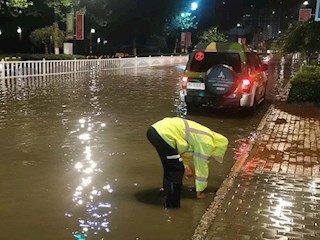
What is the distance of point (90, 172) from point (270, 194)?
9.17 feet

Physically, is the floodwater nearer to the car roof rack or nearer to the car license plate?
the car license plate

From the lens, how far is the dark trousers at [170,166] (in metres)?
5.28

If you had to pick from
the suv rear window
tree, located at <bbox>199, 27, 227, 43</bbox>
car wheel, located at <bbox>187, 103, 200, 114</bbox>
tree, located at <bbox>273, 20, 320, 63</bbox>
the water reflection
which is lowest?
the water reflection

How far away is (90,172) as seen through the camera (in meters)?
7.11

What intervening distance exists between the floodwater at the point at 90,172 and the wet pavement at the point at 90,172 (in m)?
0.01

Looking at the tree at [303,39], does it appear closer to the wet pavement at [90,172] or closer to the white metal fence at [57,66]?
the wet pavement at [90,172]

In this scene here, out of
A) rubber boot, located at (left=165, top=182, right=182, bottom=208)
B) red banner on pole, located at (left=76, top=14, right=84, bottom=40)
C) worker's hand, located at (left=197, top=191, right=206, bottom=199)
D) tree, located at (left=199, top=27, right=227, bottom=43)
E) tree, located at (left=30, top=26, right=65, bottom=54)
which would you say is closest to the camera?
rubber boot, located at (left=165, top=182, right=182, bottom=208)

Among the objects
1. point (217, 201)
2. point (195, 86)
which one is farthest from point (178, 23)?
point (217, 201)

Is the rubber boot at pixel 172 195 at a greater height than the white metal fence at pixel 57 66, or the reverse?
the white metal fence at pixel 57 66

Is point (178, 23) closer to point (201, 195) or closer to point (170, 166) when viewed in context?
point (201, 195)

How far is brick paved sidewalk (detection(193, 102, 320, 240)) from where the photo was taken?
482 centimetres

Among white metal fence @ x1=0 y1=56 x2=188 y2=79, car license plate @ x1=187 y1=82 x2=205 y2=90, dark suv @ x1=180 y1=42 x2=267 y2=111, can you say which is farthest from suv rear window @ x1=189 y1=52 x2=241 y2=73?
white metal fence @ x1=0 y1=56 x2=188 y2=79

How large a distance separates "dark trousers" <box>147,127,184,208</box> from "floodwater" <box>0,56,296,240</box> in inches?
6.4

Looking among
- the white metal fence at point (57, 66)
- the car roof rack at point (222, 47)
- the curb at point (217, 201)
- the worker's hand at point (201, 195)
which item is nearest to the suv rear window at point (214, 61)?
the car roof rack at point (222, 47)
